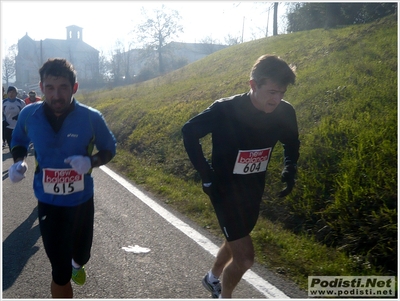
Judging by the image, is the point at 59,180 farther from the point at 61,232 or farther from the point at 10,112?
the point at 10,112

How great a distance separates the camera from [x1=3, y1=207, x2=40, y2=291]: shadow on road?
4339 mm

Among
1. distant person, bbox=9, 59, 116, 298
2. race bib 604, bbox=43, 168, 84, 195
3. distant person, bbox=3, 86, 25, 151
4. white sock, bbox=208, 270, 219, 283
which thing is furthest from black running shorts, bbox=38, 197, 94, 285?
distant person, bbox=3, 86, 25, 151

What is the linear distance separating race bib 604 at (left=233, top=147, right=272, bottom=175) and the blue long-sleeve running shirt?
1096 millimetres

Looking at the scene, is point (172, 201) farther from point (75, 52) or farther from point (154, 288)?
point (75, 52)

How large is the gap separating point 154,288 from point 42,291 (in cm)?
102

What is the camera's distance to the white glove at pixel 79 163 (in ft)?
10.00

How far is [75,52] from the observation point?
23.8 metres

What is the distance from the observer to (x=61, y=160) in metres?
3.20

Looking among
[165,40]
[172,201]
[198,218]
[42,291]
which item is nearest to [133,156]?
[172,201]

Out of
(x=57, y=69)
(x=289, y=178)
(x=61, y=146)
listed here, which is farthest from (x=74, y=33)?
(x=289, y=178)

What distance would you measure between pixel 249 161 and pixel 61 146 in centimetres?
142

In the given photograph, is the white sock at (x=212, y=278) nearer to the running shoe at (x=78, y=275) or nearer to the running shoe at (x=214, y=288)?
the running shoe at (x=214, y=288)

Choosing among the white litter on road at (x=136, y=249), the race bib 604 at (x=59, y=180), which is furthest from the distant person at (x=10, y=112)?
the race bib 604 at (x=59, y=180)

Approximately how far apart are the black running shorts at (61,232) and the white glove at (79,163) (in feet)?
1.23
